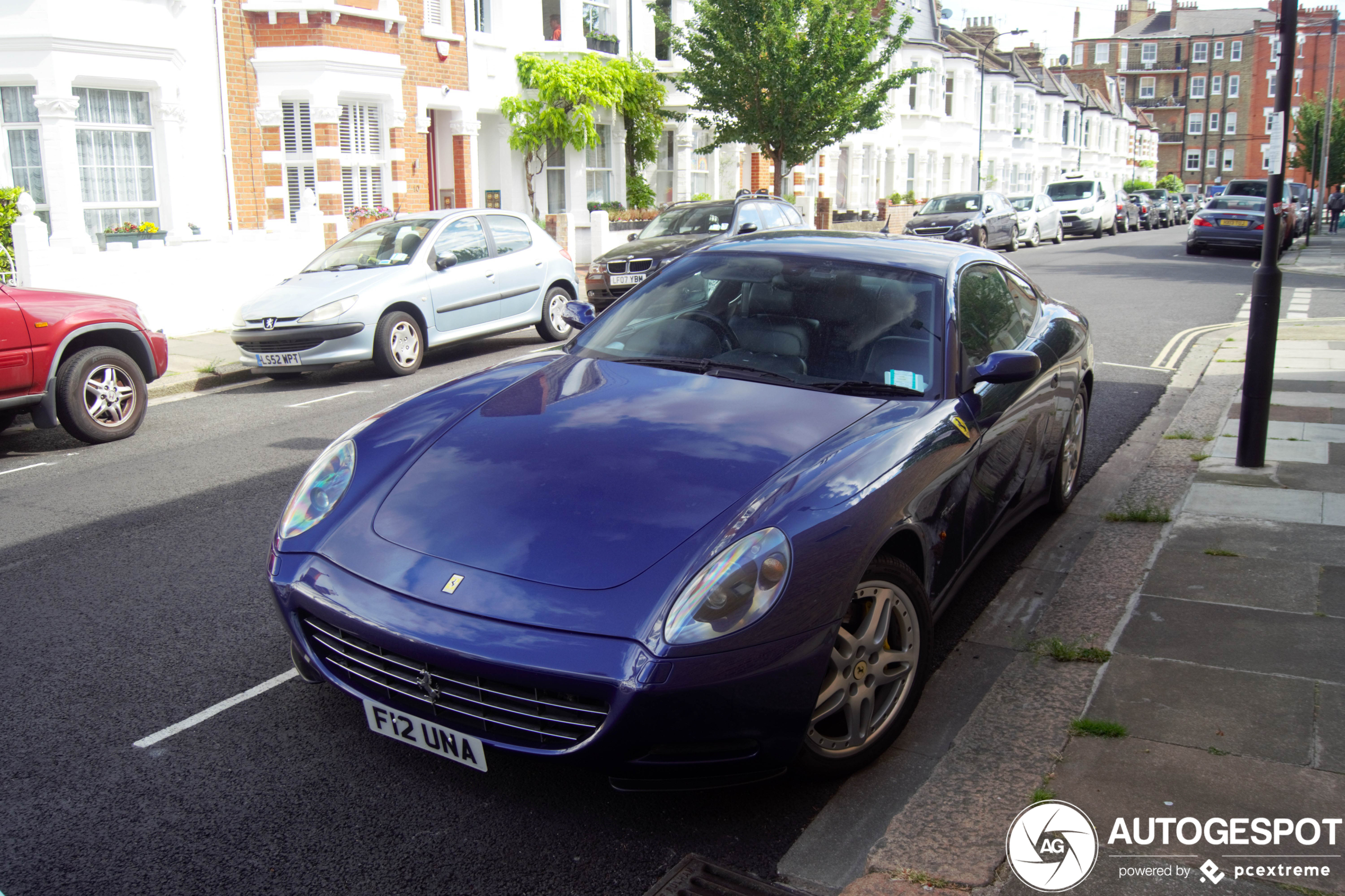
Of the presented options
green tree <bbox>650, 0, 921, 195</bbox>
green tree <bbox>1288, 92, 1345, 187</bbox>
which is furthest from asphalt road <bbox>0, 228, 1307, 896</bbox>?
green tree <bbox>1288, 92, 1345, 187</bbox>

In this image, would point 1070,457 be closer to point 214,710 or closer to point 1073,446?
point 1073,446

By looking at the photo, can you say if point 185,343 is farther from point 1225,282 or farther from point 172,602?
point 1225,282

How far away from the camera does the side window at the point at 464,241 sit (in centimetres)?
1181

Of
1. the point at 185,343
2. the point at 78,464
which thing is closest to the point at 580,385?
the point at 78,464

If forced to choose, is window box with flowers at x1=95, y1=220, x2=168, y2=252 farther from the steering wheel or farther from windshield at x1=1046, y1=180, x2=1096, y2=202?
windshield at x1=1046, y1=180, x2=1096, y2=202

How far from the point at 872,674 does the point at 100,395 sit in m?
7.06

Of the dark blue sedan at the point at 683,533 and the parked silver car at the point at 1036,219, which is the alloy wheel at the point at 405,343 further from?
the parked silver car at the point at 1036,219

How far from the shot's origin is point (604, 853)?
2.92m

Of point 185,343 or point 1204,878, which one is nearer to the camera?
point 1204,878

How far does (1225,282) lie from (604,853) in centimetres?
2115

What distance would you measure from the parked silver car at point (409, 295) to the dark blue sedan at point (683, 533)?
6.75 metres

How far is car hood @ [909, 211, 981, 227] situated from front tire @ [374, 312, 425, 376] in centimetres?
2048

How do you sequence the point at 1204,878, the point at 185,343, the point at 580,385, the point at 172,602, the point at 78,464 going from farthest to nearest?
the point at 185,343 < the point at 78,464 < the point at 172,602 < the point at 580,385 < the point at 1204,878

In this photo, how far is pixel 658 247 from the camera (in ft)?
49.9
